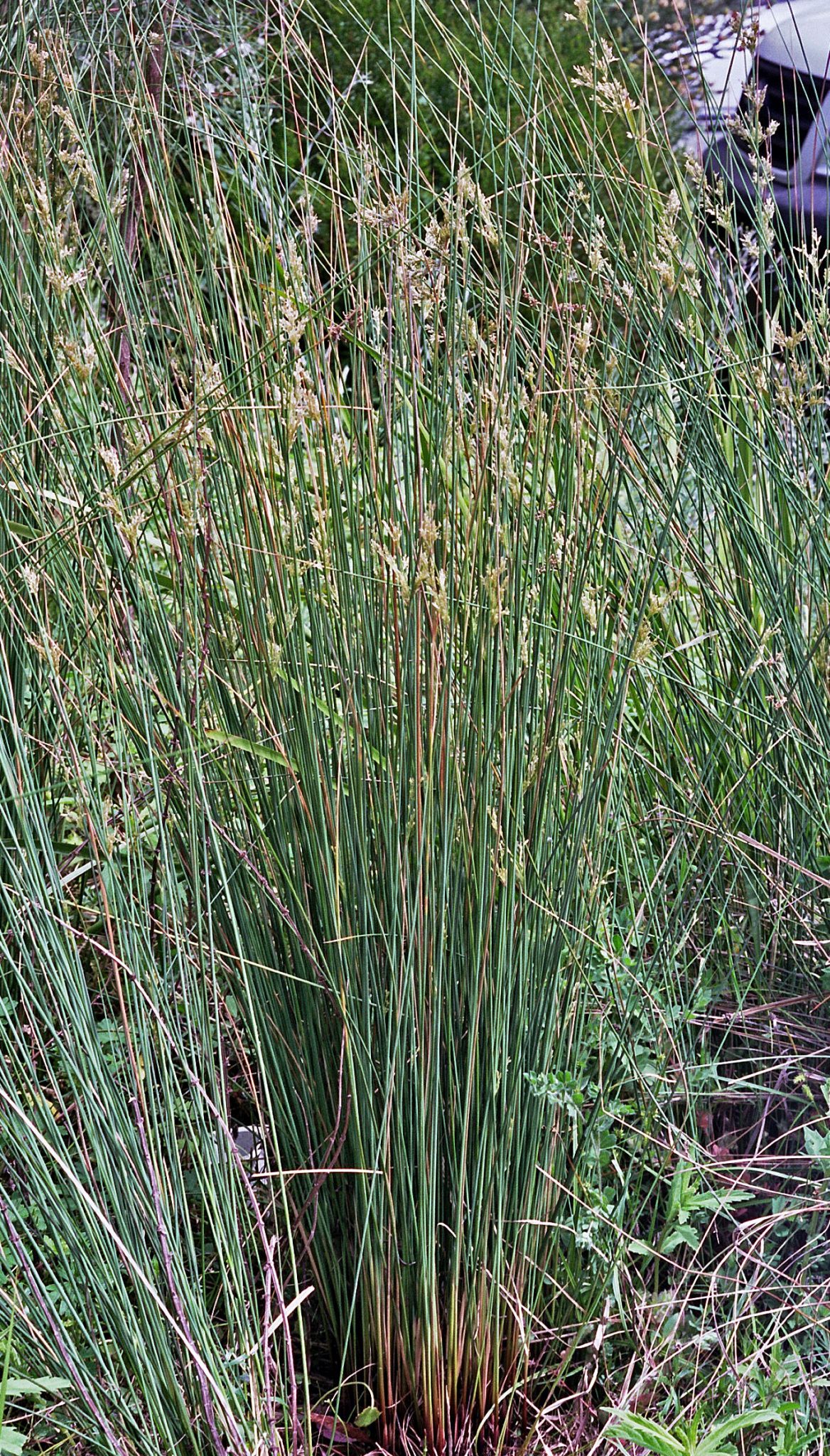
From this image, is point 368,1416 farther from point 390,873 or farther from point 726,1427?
point 390,873

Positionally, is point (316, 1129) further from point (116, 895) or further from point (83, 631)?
point (83, 631)

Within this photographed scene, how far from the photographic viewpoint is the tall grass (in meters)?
1.23

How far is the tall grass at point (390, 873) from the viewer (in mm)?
1233

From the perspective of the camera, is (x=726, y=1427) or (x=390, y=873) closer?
(x=726, y=1427)

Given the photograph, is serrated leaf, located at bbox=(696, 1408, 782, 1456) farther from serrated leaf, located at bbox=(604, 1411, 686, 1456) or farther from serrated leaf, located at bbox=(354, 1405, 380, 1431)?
serrated leaf, located at bbox=(354, 1405, 380, 1431)

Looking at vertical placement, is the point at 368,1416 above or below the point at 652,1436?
below

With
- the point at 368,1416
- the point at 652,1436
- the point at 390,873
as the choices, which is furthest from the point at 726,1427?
the point at 390,873

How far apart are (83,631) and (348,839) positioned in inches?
16.3

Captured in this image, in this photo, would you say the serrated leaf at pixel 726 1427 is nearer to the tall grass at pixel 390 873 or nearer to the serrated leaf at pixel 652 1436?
the serrated leaf at pixel 652 1436

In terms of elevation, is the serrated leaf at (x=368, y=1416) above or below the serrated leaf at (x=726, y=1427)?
below

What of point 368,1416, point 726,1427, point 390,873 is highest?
point 390,873

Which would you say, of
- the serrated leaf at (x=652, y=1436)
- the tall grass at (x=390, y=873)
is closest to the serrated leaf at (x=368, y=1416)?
the tall grass at (x=390, y=873)

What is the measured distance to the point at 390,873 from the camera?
1295 mm

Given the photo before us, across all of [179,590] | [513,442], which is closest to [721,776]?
[513,442]
